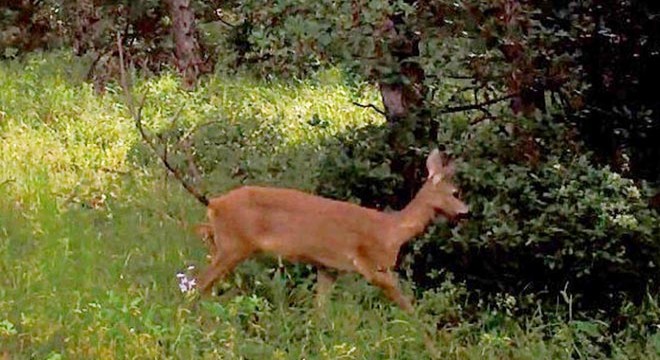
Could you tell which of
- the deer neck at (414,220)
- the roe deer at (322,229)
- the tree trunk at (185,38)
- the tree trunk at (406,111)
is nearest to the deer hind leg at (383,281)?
the roe deer at (322,229)

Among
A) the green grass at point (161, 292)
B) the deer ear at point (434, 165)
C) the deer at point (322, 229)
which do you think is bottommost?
the green grass at point (161, 292)

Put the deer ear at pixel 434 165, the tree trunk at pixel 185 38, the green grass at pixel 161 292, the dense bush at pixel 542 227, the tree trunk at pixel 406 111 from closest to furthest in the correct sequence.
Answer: the green grass at pixel 161 292
the deer ear at pixel 434 165
the dense bush at pixel 542 227
the tree trunk at pixel 406 111
the tree trunk at pixel 185 38

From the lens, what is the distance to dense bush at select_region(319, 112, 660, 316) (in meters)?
6.50

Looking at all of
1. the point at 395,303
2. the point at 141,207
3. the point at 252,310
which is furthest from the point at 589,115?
the point at 141,207

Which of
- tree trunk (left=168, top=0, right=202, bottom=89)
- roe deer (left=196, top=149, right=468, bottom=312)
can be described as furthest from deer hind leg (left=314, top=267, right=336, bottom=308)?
tree trunk (left=168, top=0, right=202, bottom=89)

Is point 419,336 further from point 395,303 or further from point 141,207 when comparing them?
point 141,207

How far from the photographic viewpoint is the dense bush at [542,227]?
650cm

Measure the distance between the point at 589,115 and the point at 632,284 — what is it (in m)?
0.95

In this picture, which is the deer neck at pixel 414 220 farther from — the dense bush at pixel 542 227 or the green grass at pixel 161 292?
the dense bush at pixel 542 227

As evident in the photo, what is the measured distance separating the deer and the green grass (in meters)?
0.17

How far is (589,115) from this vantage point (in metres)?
7.08

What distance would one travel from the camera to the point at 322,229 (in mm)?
6234

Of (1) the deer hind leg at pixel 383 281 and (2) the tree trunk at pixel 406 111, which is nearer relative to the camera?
(1) the deer hind leg at pixel 383 281

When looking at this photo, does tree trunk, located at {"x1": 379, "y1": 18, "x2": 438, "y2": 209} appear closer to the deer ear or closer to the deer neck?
the deer ear
